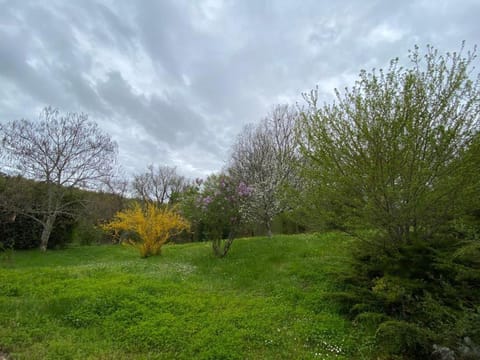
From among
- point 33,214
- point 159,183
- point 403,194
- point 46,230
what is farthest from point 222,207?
point 159,183

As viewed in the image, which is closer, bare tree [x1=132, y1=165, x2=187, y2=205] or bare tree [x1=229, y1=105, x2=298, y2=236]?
bare tree [x1=229, y1=105, x2=298, y2=236]

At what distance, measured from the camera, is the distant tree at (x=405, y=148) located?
3.97m

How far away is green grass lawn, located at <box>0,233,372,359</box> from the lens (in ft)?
10.9

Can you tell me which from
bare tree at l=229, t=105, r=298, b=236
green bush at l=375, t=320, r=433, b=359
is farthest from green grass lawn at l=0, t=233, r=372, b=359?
bare tree at l=229, t=105, r=298, b=236

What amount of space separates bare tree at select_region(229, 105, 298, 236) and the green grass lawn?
6139 mm

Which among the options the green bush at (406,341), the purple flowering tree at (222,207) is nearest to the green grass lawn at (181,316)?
the green bush at (406,341)

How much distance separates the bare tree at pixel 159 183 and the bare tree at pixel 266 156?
48.9ft

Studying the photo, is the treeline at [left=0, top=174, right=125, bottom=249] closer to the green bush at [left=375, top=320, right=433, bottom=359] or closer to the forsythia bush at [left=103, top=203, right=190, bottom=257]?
the forsythia bush at [left=103, top=203, right=190, bottom=257]

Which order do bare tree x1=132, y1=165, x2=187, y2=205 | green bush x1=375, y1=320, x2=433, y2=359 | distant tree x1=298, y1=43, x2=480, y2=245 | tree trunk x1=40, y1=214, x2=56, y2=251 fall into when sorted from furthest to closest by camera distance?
1. bare tree x1=132, y1=165, x2=187, y2=205
2. tree trunk x1=40, y1=214, x2=56, y2=251
3. distant tree x1=298, y1=43, x2=480, y2=245
4. green bush x1=375, y1=320, x2=433, y2=359

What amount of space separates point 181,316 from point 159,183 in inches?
1066

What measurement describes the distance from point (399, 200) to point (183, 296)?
167 inches

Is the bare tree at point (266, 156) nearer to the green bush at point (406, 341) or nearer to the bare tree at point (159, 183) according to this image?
the green bush at point (406, 341)

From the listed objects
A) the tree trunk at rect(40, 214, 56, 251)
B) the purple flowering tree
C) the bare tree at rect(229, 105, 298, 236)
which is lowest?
the tree trunk at rect(40, 214, 56, 251)

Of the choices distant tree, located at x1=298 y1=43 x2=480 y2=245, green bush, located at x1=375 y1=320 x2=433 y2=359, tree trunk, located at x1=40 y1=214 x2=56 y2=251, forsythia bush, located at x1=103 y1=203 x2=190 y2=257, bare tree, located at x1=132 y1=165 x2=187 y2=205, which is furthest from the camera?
bare tree, located at x1=132 y1=165 x2=187 y2=205
